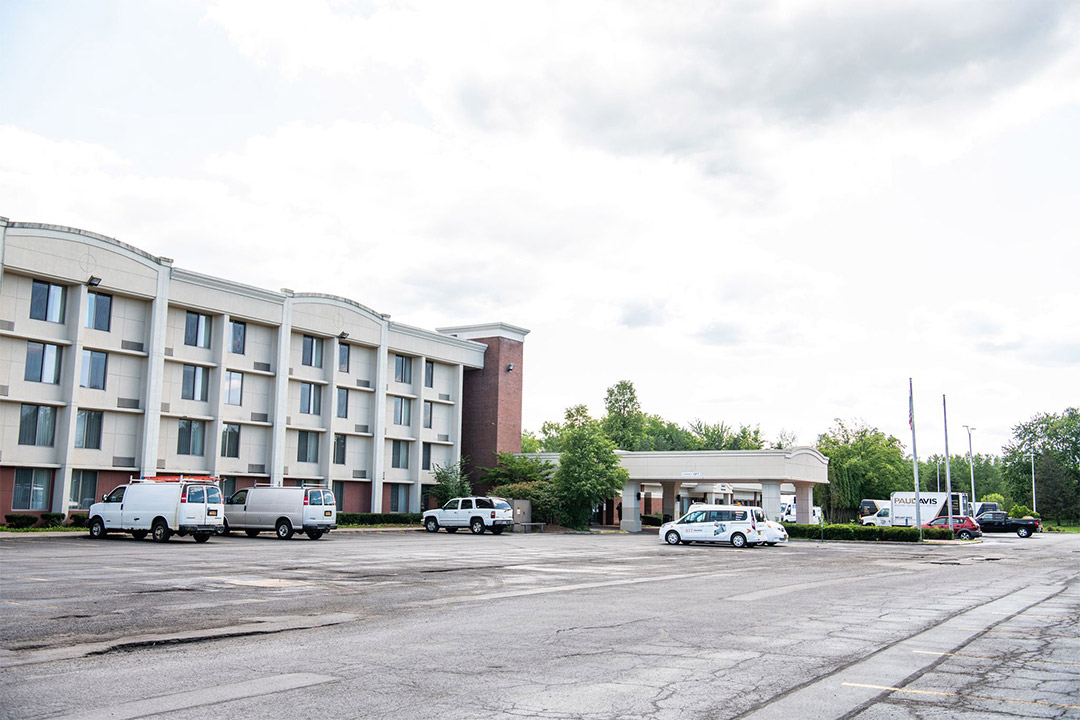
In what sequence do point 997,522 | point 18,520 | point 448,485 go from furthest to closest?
point 997,522 → point 448,485 → point 18,520

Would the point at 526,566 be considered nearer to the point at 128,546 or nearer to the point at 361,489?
the point at 128,546

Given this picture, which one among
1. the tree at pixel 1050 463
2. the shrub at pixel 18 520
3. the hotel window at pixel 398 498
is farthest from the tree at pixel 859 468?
the shrub at pixel 18 520

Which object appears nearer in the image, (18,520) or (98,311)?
(18,520)

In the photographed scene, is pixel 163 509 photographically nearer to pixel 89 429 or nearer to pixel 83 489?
pixel 83 489

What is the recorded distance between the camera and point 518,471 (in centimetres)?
6066

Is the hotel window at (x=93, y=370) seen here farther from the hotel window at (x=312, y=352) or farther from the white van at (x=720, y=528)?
the white van at (x=720, y=528)

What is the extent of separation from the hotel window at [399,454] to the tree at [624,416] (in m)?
50.9

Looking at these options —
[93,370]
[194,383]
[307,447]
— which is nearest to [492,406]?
[307,447]

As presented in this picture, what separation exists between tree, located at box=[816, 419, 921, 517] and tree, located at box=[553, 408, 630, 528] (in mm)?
34918

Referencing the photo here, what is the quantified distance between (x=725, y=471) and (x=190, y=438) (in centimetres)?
3081

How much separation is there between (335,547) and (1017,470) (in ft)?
383

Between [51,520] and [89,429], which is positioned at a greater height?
[89,429]

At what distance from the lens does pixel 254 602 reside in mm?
14719

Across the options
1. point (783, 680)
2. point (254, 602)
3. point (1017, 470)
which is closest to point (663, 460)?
point (254, 602)
